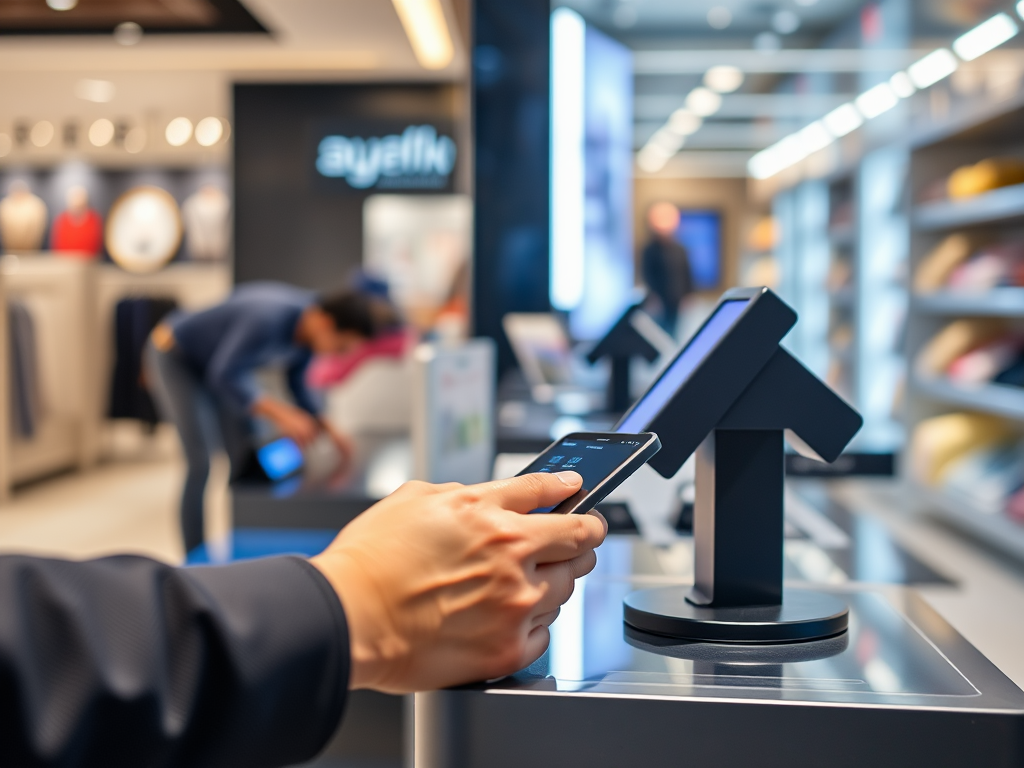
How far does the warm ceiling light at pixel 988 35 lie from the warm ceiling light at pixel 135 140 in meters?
7.17

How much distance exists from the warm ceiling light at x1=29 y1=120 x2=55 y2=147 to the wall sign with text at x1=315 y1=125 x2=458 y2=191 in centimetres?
334

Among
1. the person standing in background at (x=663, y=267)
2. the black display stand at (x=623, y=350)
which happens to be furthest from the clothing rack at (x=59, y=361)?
the black display stand at (x=623, y=350)

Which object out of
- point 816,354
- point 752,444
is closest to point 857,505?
point 752,444

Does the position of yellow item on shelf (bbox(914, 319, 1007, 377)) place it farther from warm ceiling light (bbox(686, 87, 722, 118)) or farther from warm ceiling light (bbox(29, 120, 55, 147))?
warm ceiling light (bbox(29, 120, 55, 147))

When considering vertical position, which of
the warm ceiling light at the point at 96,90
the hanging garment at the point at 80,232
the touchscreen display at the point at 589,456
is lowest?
the touchscreen display at the point at 589,456

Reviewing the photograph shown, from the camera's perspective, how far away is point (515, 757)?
0.66m

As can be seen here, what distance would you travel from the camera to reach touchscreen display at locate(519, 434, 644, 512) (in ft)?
2.31

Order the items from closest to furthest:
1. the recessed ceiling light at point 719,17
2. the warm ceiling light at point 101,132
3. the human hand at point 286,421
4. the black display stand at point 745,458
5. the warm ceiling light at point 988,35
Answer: the black display stand at point 745,458
the warm ceiling light at point 988,35
the human hand at point 286,421
the recessed ceiling light at point 719,17
the warm ceiling light at point 101,132

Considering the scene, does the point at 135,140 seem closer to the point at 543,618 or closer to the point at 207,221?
the point at 207,221

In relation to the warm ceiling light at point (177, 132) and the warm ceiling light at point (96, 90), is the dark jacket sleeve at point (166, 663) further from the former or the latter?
the warm ceiling light at point (177, 132)

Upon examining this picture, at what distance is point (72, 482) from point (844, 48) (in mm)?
6380

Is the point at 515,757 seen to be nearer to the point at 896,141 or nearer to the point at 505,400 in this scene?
the point at 505,400

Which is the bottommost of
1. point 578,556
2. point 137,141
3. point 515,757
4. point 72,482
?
point 72,482

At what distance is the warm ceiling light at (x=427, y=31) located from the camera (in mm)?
5727
